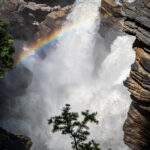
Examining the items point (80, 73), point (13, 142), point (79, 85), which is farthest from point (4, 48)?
point (80, 73)

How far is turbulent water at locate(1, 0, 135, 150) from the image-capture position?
1976 cm

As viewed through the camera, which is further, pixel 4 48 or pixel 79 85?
pixel 79 85

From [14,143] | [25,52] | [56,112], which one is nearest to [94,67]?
[56,112]

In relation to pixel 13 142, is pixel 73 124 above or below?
above

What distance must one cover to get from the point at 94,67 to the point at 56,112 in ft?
29.1

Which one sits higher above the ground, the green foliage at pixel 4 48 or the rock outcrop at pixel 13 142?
the green foliage at pixel 4 48

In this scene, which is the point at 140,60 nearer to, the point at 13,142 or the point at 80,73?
the point at 13,142

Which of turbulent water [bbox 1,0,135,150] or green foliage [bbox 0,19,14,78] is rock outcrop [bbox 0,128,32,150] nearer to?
green foliage [bbox 0,19,14,78]

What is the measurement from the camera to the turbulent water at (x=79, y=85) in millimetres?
19761

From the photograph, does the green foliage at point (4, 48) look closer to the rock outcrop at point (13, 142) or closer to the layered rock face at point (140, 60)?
the rock outcrop at point (13, 142)

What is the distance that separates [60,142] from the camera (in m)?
20.0

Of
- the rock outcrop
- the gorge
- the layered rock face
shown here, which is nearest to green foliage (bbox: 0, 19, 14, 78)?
the rock outcrop

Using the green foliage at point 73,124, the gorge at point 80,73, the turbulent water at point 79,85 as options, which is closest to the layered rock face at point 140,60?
the gorge at point 80,73

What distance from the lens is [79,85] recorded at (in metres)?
27.0
